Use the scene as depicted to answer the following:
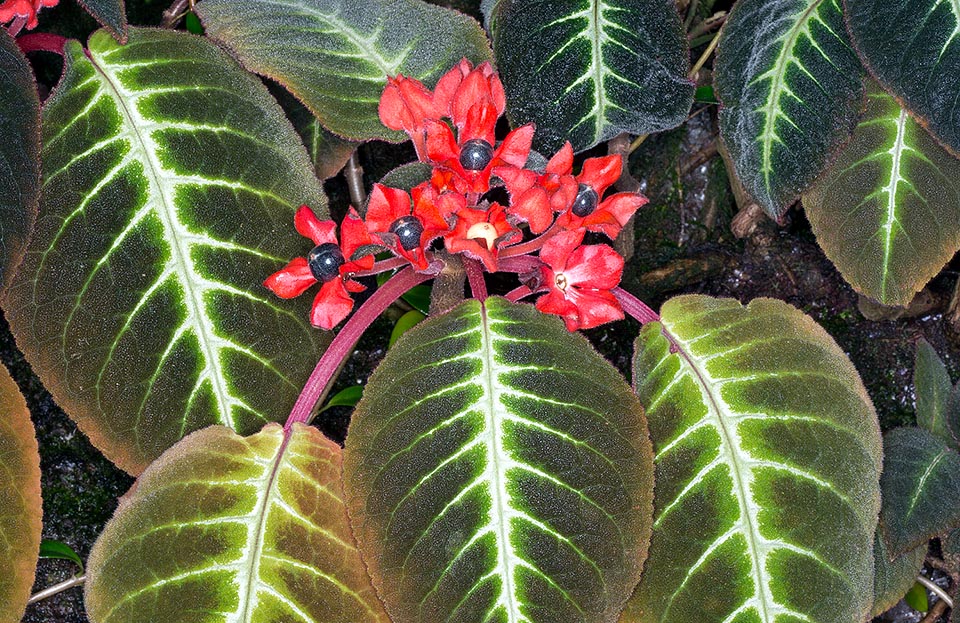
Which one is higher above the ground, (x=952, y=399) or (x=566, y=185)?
(x=566, y=185)

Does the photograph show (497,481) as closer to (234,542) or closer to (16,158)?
(234,542)

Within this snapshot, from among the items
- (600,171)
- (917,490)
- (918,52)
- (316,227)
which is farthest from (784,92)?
(316,227)

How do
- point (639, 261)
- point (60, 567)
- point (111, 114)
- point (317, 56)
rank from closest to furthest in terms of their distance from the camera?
point (111, 114) → point (317, 56) → point (60, 567) → point (639, 261)

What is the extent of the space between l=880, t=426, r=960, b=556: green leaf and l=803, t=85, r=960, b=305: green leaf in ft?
0.86

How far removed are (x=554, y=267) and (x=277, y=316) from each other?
0.41 meters

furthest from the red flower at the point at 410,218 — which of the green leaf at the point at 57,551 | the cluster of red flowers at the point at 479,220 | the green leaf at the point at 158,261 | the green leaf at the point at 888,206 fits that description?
the green leaf at the point at 57,551

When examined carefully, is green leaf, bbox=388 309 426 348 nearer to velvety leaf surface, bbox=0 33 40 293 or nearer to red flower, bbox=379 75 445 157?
red flower, bbox=379 75 445 157

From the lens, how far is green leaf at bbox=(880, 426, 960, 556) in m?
1.41

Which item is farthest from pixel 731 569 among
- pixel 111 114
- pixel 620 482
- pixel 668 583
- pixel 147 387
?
pixel 111 114

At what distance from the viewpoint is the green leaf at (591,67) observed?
1.41 meters

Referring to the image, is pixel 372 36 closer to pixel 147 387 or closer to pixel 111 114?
pixel 111 114

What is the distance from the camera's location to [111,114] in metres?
→ 1.29

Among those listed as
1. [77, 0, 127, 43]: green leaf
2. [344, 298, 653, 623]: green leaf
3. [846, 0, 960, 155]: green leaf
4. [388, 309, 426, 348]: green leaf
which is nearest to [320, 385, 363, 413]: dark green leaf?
[388, 309, 426, 348]: green leaf

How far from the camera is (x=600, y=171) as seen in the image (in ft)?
3.97
